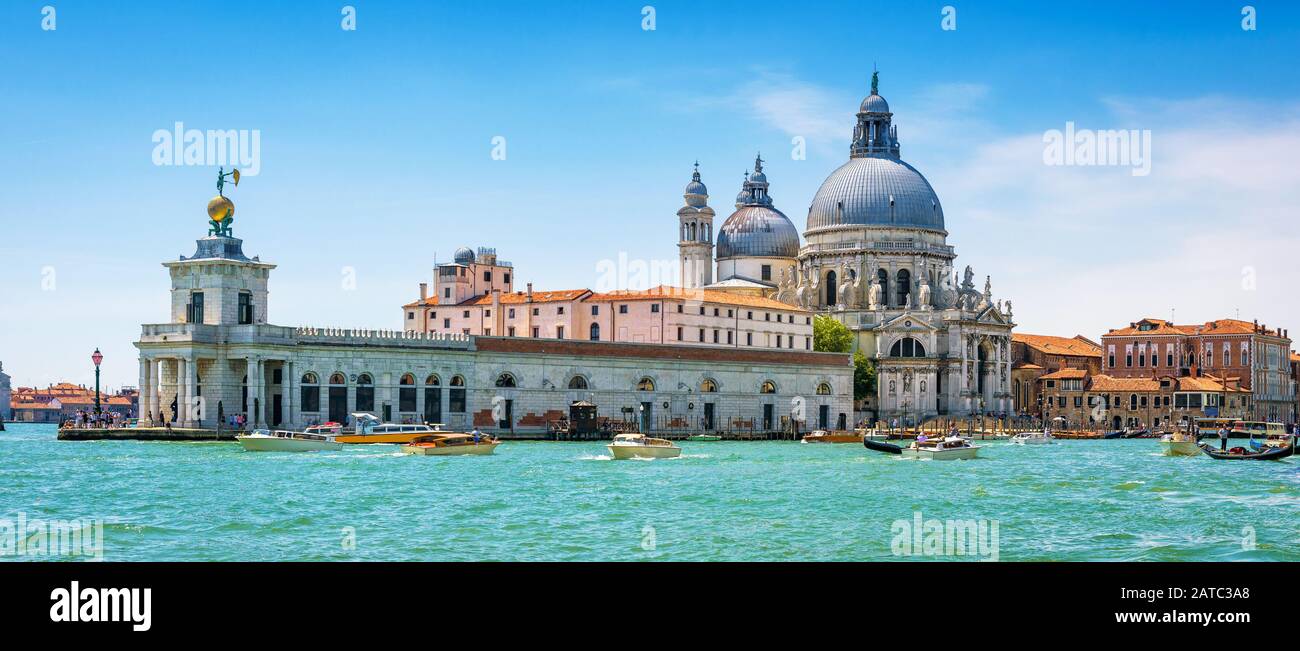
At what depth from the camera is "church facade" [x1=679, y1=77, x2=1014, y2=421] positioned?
93.3 meters

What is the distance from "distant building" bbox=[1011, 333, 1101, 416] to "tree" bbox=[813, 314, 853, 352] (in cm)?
1848

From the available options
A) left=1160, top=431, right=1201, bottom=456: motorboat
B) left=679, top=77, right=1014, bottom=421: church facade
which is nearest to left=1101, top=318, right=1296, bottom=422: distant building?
left=679, top=77, right=1014, bottom=421: church facade

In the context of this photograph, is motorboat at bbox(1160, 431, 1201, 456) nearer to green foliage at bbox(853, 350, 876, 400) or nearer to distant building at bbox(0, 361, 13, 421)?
green foliage at bbox(853, 350, 876, 400)

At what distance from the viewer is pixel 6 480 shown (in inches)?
1437

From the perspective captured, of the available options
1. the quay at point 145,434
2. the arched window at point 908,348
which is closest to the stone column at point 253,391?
the quay at point 145,434

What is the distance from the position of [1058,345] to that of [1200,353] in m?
11.1

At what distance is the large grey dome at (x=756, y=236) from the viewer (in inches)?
3976

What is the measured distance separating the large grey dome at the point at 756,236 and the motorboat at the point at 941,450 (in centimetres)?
4831

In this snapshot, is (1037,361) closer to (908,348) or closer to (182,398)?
(908,348)

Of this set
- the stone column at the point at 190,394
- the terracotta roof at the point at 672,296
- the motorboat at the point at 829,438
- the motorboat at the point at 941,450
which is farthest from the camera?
A: the terracotta roof at the point at 672,296

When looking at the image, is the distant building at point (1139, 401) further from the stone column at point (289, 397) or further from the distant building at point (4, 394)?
the distant building at point (4, 394)

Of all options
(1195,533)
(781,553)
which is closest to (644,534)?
(781,553)

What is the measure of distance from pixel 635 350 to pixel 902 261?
31.7m
